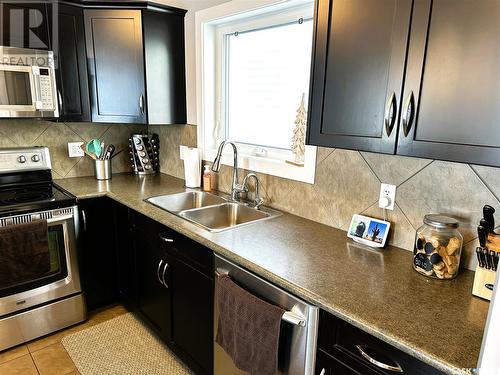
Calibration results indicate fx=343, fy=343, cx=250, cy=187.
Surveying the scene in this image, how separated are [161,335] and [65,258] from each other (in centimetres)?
78

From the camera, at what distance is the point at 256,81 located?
7.54 ft

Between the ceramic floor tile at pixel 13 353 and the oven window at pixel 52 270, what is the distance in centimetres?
40

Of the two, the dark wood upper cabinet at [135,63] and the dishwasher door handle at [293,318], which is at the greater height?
the dark wood upper cabinet at [135,63]

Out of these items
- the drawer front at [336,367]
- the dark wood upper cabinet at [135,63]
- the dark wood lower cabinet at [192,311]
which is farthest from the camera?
the dark wood upper cabinet at [135,63]

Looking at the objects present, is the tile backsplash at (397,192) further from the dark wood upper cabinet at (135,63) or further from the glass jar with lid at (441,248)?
the dark wood upper cabinet at (135,63)

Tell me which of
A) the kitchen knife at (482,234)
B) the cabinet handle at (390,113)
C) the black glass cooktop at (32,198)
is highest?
the cabinet handle at (390,113)

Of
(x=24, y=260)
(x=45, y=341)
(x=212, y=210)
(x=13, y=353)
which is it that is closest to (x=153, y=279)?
(x=212, y=210)

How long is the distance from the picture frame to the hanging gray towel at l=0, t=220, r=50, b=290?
5.66 feet

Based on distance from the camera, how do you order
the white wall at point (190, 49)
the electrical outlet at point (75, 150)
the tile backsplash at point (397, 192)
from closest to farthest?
the tile backsplash at point (397, 192) < the white wall at point (190, 49) < the electrical outlet at point (75, 150)

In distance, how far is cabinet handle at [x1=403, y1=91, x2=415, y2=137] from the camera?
107 cm

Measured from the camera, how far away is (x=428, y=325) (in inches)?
Answer: 38.7

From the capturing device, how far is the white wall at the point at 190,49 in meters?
2.44

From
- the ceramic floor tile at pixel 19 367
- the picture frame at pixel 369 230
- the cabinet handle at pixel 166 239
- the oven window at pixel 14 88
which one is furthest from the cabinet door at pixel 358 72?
the ceramic floor tile at pixel 19 367

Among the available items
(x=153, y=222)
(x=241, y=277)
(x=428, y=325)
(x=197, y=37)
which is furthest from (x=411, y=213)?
(x=197, y=37)
